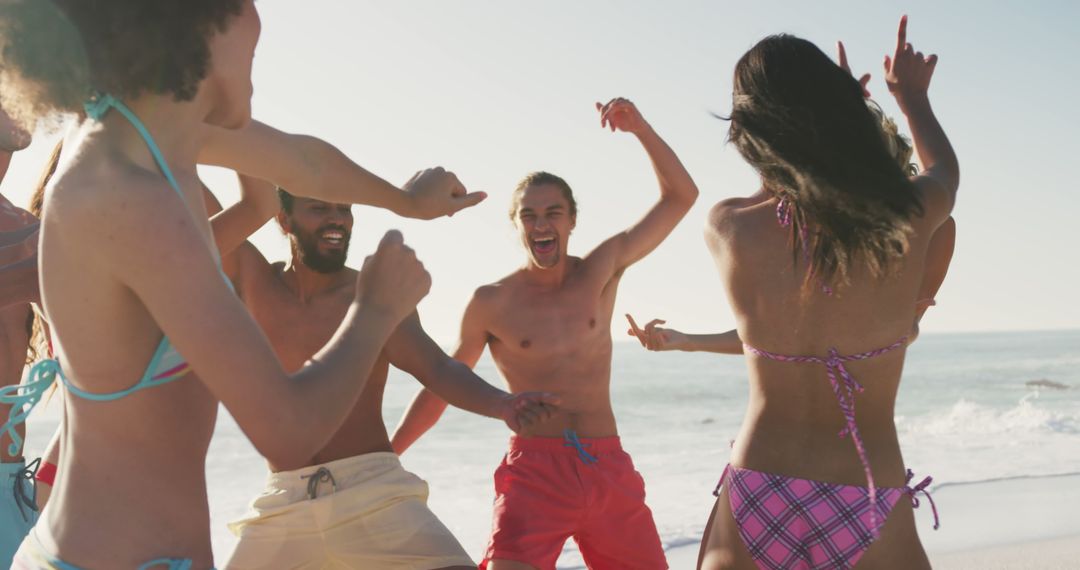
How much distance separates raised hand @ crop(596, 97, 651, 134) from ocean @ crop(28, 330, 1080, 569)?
387cm

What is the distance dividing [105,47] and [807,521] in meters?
2.03

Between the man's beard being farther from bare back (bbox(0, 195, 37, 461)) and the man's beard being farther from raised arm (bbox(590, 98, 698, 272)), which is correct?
raised arm (bbox(590, 98, 698, 272))

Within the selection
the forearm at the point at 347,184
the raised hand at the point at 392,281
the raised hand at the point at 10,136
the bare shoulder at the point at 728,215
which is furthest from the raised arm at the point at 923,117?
the raised hand at the point at 10,136

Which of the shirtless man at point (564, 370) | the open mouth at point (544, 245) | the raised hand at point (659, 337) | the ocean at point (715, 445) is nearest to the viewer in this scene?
the raised hand at point (659, 337)

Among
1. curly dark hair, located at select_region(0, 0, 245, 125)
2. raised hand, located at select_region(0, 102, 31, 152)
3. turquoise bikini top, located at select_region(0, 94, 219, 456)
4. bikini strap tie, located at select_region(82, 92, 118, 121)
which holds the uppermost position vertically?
raised hand, located at select_region(0, 102, 31, 152)

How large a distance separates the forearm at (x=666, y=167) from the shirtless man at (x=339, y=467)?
1704 millimetres

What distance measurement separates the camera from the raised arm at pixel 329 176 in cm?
282

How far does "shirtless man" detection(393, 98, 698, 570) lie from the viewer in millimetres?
5371

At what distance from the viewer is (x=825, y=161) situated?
291cm

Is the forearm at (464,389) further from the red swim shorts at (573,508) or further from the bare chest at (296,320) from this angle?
the red swim shorts at (573,508)

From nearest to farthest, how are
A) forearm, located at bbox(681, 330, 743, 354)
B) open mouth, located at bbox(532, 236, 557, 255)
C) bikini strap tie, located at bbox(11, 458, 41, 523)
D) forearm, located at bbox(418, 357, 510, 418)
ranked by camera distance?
1. forearm, located at bbox(418, 357, 510, 418)
2. bikini strap tie, located at bbox(11, 458, 41, 523)
3. forearm, located at bbox(681, 330, 743, 354)
4. open mouth, located at bbox(532, 236, 557, 255)

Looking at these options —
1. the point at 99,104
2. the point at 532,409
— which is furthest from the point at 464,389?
the point at 99,104

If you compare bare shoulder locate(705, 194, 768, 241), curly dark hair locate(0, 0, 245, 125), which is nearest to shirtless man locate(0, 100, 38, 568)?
curly dark hair locate(0, 0, 245, 125)

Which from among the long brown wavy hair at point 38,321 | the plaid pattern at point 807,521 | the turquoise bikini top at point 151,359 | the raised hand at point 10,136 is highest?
the raised hand at point 10,136
